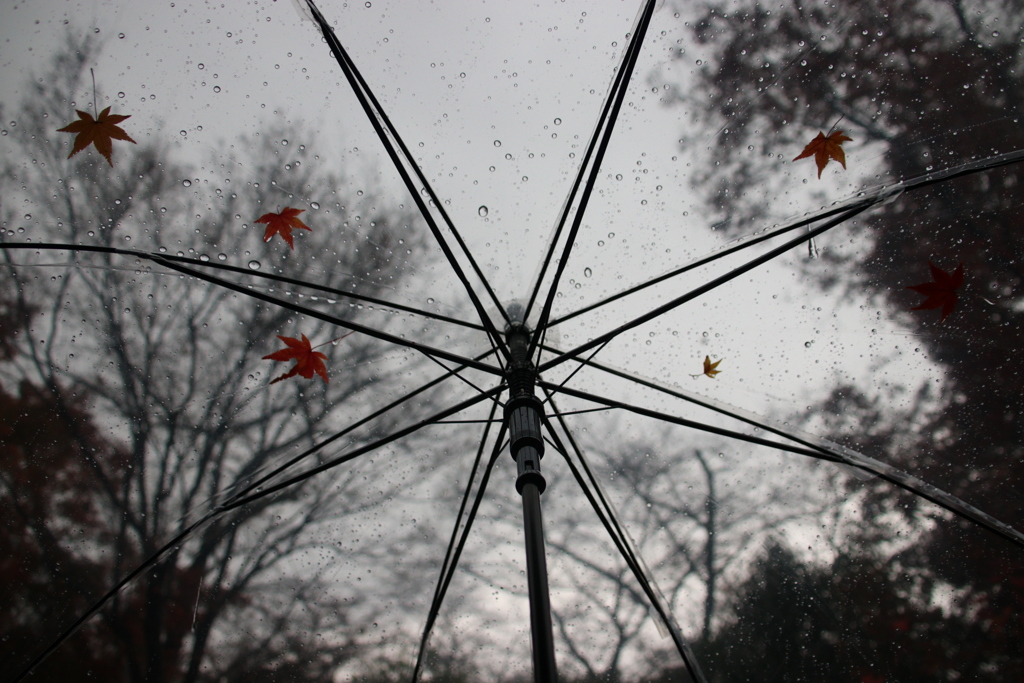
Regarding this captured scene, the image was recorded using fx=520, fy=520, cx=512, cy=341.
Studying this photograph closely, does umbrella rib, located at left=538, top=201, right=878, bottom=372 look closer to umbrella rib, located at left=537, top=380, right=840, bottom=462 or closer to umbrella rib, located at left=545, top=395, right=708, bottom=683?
umbrella rib, located at left=537, top=380, right=840, bottom=462

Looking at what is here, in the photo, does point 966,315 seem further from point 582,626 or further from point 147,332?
point 147,332

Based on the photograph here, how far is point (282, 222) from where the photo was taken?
1.82 metres

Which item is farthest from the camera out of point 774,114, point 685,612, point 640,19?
point 685,612

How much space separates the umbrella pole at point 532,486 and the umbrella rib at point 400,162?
14cm

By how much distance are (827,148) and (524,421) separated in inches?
55.3

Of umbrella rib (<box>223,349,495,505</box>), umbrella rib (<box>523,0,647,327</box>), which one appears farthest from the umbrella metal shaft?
umbrella rib (<box>523,0,647,327</box>)

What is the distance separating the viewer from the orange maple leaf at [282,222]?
1.81m

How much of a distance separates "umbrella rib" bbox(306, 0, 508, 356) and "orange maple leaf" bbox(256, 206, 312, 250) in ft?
1.41

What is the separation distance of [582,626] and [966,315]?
1.83 m

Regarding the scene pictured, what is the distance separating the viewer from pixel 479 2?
6.25ft

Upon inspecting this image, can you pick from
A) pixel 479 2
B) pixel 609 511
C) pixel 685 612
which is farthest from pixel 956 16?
pixel 685 612

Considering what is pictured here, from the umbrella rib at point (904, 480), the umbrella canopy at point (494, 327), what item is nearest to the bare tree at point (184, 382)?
the umbrella canopy at point (494, 327)

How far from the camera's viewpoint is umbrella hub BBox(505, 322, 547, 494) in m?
1.27

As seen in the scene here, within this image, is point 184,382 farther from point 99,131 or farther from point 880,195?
point 880,195
